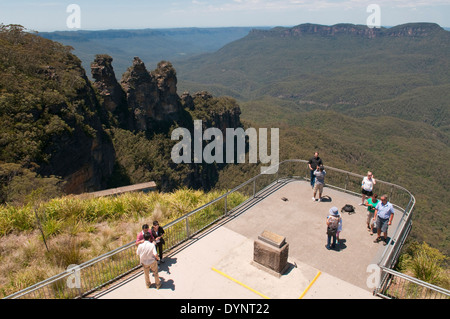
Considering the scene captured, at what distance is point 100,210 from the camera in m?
12.8

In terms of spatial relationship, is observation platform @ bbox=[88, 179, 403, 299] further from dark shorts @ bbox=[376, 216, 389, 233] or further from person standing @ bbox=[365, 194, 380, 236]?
dark shorts @ bbox=[376, 216, 389, 233]

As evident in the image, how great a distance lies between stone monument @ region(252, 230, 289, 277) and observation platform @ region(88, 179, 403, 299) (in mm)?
176

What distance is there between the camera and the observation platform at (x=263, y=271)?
27.4 feet

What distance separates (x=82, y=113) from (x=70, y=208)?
2468 cm

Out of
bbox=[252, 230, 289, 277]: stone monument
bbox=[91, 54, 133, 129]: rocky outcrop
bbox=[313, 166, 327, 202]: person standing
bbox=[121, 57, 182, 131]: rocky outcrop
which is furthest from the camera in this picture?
bbox=[121, 57, 182, 131]: rocky outcrop

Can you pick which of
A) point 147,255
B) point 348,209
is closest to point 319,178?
point 348,209

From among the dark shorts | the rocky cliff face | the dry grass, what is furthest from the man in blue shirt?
the rocky cliff face

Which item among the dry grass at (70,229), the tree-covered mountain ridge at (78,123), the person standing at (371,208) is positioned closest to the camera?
the dry grass at (70,229)

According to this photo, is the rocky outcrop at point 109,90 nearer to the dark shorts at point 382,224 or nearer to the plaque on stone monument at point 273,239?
the plaque on stone monument at point 273,239

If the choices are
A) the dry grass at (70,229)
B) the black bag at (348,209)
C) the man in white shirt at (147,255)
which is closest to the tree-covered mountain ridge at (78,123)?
the dry grass at (70,229)

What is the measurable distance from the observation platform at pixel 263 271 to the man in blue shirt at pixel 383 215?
1.92 feet

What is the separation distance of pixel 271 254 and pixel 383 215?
13.7ft

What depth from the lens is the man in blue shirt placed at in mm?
10117

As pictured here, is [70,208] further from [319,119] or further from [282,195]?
[319,119]
